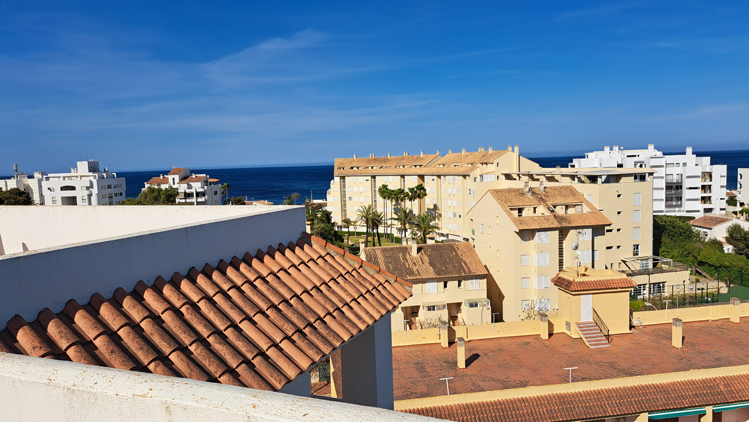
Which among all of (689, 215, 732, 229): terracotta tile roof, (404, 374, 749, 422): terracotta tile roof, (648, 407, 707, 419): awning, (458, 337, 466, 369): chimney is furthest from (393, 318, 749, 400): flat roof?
(689, 215, 732, 229): terracotta tile roof

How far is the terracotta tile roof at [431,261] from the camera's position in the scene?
150 ft

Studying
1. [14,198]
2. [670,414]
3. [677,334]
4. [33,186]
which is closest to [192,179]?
[33,186]

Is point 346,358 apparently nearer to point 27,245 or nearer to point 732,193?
point 27,245

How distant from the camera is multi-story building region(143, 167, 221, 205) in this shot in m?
104

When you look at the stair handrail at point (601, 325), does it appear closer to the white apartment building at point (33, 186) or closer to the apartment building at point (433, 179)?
the apartment building at point (433, 179)

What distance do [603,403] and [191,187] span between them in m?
Answer: 97.7

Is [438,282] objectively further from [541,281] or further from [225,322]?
[225,322]

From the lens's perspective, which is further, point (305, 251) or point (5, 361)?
point (305, 251)

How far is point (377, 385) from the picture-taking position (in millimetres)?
8625

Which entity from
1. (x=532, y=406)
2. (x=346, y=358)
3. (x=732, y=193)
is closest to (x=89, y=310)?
(x=346, y=358)

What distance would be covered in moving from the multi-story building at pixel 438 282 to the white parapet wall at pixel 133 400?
41.8 metres

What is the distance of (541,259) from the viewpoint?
4491 cm

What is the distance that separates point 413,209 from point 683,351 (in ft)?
253

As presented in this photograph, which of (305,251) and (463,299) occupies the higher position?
(305,251)
